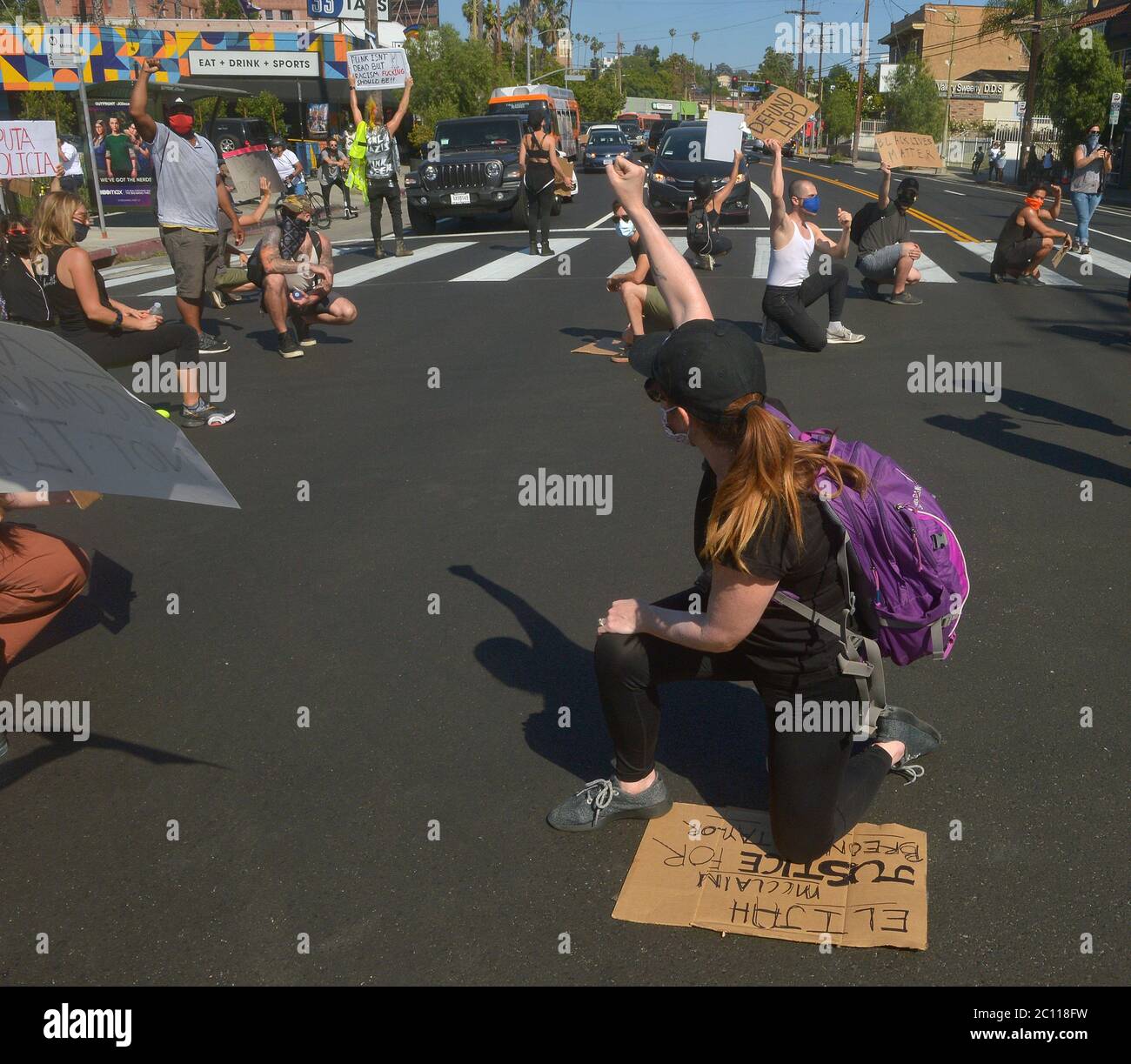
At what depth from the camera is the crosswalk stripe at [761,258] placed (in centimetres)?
1516

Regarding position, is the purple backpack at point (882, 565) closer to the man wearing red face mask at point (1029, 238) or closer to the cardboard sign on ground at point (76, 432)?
the cardboard sign on ground at point (76, 432)

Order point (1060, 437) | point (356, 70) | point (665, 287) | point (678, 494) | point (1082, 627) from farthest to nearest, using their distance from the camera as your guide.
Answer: point (356, 70) < point (1060, 437) < point (678, 494) < point (1082, 627) < point (665, 287)

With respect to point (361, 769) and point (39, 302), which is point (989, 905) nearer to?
point (361, 769)

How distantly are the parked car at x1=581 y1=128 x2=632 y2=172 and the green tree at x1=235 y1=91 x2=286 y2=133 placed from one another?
12425mm

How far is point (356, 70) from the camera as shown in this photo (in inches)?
796

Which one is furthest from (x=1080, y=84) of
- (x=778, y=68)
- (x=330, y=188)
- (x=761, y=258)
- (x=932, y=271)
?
(x=778, y=68)

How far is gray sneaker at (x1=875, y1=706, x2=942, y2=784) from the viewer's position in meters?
3.64

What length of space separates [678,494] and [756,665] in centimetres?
342

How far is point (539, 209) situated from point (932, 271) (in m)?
5.79

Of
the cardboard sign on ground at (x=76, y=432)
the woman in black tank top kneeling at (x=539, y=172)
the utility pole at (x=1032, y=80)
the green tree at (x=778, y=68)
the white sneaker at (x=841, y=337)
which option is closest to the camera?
the cardboard sign on ground at (x=76, y=432)

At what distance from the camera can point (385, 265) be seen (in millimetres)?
16688

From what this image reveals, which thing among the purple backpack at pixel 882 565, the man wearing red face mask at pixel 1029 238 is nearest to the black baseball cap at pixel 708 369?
the purple backpack at pixel 882 565

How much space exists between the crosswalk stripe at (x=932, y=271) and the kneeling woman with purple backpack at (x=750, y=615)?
12103mm
